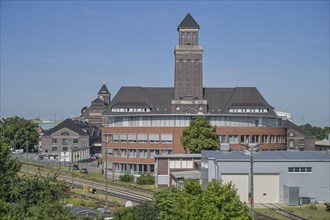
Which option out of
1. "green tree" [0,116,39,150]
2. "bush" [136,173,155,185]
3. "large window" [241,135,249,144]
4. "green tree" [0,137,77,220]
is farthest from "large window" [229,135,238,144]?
"green tree" [0,116,39,150]

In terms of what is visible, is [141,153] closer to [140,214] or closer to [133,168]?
[133,168]

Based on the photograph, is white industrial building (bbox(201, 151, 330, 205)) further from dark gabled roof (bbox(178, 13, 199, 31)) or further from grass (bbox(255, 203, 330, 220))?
dark gabled roof (bbox(178, 13, 199, 31))

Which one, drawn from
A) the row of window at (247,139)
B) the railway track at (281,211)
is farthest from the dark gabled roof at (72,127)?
the railway track at (281,211)

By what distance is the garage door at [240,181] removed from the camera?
2083 inches

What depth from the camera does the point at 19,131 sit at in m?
139

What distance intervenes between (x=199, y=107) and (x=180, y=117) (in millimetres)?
15019

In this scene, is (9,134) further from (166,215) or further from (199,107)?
(166,215)

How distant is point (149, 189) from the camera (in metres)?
68.4

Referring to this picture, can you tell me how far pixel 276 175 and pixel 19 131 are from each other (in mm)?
96972

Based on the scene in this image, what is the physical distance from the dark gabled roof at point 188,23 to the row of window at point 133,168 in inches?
1267

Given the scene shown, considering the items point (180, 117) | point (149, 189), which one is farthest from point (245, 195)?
point (180, 117)

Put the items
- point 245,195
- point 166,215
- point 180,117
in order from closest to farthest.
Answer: point 166,215 → point 245,195 → point 180,117

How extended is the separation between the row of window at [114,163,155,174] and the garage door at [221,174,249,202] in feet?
113

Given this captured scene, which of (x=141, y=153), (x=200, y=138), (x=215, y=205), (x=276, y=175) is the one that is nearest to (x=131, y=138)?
(x=141, y=153)
